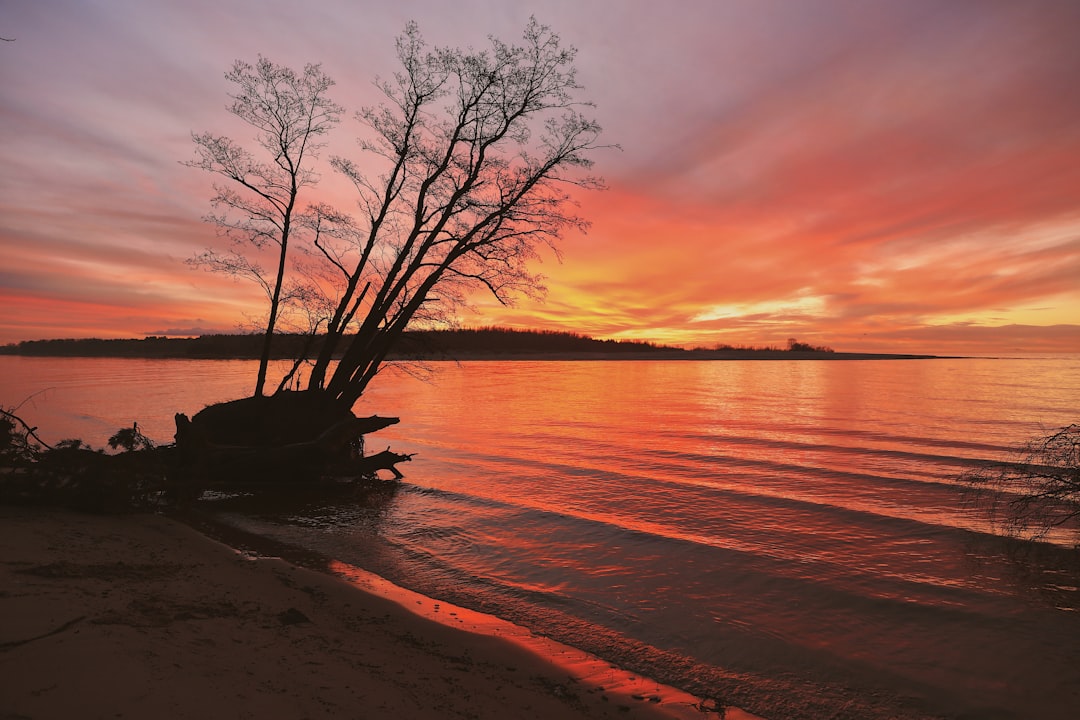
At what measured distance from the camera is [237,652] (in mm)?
4930

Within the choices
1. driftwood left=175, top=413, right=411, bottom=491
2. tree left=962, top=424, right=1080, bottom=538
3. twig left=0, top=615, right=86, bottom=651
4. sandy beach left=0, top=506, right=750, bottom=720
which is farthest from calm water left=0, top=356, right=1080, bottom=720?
twig left=0, top=615, right=86, bottom=651

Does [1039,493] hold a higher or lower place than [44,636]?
higher

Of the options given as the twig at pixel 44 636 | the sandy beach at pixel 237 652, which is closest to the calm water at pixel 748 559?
the sandy beach at pixel 237 652

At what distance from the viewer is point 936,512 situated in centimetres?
1309

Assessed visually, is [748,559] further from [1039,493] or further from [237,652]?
[1039,493]

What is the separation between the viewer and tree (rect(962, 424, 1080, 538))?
1038 centimetres

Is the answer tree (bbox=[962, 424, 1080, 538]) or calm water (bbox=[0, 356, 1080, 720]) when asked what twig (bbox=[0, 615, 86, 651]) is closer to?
calm water (bbox=[0, 356, 1080, 720])

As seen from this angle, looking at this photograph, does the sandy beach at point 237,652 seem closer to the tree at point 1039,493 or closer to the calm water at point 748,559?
the calm water at point 748,559

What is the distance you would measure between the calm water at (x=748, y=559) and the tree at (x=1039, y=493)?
2.38ft

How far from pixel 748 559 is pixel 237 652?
8.24m

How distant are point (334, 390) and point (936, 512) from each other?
16.3m

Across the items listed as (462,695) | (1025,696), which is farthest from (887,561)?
(462,695)

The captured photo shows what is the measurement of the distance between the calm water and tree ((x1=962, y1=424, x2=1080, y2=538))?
0.72m

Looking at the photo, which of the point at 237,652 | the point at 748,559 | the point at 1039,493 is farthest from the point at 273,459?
the point at 1039,493
